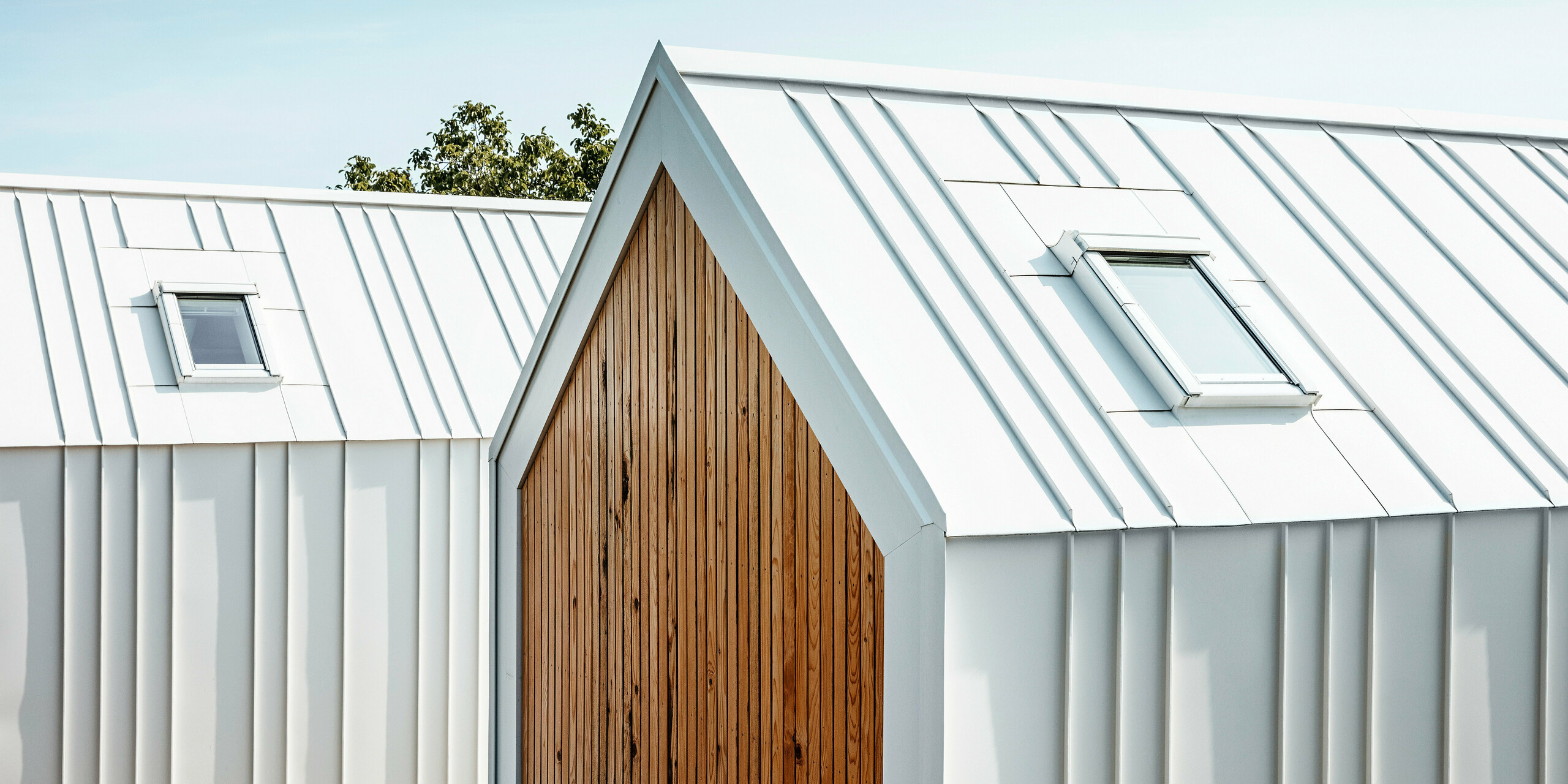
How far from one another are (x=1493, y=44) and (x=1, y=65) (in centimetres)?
4135

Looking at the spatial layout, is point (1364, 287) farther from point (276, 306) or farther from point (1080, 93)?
point (276, 306)

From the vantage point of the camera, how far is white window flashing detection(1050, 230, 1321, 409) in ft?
9.61

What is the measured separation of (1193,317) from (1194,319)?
0.03ft

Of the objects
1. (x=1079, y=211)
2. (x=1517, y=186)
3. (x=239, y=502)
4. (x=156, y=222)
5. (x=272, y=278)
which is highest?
(x=156, y=222)

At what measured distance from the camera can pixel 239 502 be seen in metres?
6.25

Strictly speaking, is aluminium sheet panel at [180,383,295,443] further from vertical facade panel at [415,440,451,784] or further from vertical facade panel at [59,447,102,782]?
vertical facade panel at [415,440,451,784]

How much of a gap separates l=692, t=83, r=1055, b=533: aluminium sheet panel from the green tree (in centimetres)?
2156

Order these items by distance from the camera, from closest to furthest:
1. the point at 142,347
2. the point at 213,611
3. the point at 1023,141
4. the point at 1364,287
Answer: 1. the point at 1364,287
2. the point at 1023,141
3. the point at 213,611
4. the point at 142,347

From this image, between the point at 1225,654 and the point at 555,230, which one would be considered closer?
the point at 1225,654

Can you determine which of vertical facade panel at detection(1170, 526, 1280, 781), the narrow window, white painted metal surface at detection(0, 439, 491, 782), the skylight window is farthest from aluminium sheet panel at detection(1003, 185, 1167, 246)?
the skylight window

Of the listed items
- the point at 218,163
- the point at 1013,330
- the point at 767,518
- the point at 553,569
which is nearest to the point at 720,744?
the point at 767,518

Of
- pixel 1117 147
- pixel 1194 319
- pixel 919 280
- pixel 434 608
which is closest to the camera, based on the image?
pixel 919 280

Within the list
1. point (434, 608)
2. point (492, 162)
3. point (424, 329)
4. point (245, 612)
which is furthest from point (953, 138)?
point (492, 162)

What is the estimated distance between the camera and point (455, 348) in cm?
716
